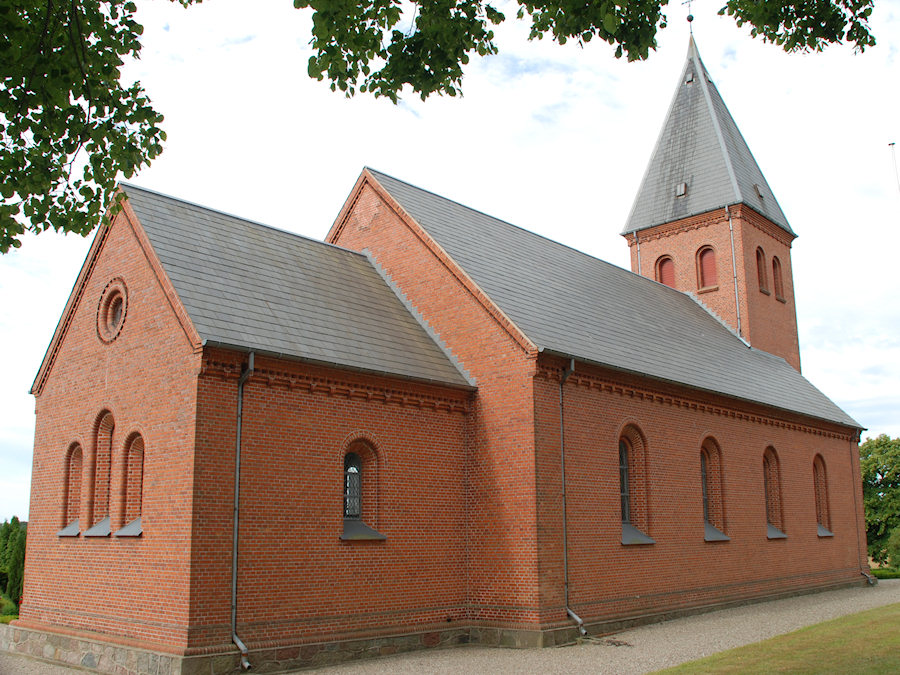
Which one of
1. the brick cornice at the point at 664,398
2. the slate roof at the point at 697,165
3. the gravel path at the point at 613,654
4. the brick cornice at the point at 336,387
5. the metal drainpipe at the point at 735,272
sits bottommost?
the gravel path at the point at 613,654

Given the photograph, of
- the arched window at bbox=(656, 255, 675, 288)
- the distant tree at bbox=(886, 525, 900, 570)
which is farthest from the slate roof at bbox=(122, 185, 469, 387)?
the distant tree at bbox=(886, 525, 900, 570)

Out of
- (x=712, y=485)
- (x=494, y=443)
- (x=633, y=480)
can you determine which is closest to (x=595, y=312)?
(x=633, y=480)

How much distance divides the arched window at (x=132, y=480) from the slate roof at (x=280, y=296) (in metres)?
2.72

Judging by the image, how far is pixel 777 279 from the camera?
31594mm

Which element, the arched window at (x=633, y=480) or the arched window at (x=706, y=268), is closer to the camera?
the arched window at (x=633, y=480)

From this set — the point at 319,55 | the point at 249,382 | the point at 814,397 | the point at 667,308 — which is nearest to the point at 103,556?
the point at 249,382

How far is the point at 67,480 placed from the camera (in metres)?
15.9

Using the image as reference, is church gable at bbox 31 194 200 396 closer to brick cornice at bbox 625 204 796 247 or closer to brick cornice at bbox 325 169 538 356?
brick cornice at bbox 325 169 538 356

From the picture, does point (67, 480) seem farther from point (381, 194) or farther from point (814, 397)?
point (814, 397)

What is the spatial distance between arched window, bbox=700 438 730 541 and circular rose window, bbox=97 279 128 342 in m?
13.6

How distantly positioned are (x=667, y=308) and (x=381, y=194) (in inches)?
398

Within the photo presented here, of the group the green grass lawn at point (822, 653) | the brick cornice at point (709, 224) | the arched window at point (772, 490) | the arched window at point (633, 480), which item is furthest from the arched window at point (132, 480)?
the brick cornice at point (709, 224)

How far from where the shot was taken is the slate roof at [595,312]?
17.8 m

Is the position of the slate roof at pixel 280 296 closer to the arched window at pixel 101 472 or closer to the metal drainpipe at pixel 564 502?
the metal drainpipe at pixel 564 502
